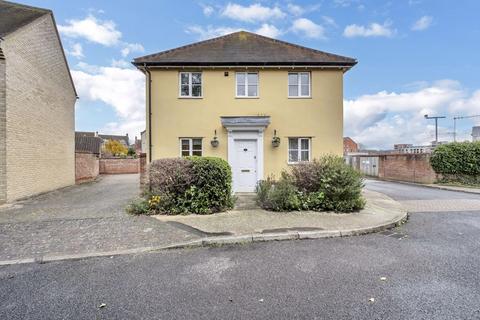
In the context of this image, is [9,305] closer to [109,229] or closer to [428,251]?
[109,229]

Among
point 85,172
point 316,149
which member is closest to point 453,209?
point 316,149

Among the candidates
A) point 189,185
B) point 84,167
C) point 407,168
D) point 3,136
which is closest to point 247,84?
point 189,185

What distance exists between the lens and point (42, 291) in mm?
3406

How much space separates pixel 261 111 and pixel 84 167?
1487 cm

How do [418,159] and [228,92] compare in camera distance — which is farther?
[418,159]

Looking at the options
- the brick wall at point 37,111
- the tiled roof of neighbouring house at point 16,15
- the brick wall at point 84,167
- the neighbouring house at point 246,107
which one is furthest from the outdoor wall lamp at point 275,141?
the brick wall at point 84,167

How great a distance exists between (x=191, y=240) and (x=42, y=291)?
2453 mm

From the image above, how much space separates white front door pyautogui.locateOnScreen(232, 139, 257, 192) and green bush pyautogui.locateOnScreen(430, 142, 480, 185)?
13.0m

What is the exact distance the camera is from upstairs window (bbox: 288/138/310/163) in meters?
11.2

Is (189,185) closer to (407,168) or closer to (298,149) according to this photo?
(298,149)

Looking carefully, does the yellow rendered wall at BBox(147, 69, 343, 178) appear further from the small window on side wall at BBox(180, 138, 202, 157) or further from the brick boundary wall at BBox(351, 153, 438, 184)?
the brick boundary wall at BBox(351, 153, 438, 184)

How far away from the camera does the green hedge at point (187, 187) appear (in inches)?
281

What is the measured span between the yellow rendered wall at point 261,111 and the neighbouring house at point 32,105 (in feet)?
17.1

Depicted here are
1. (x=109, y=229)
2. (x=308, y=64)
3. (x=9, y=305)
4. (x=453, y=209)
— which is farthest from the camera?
(x=308, y=64)
